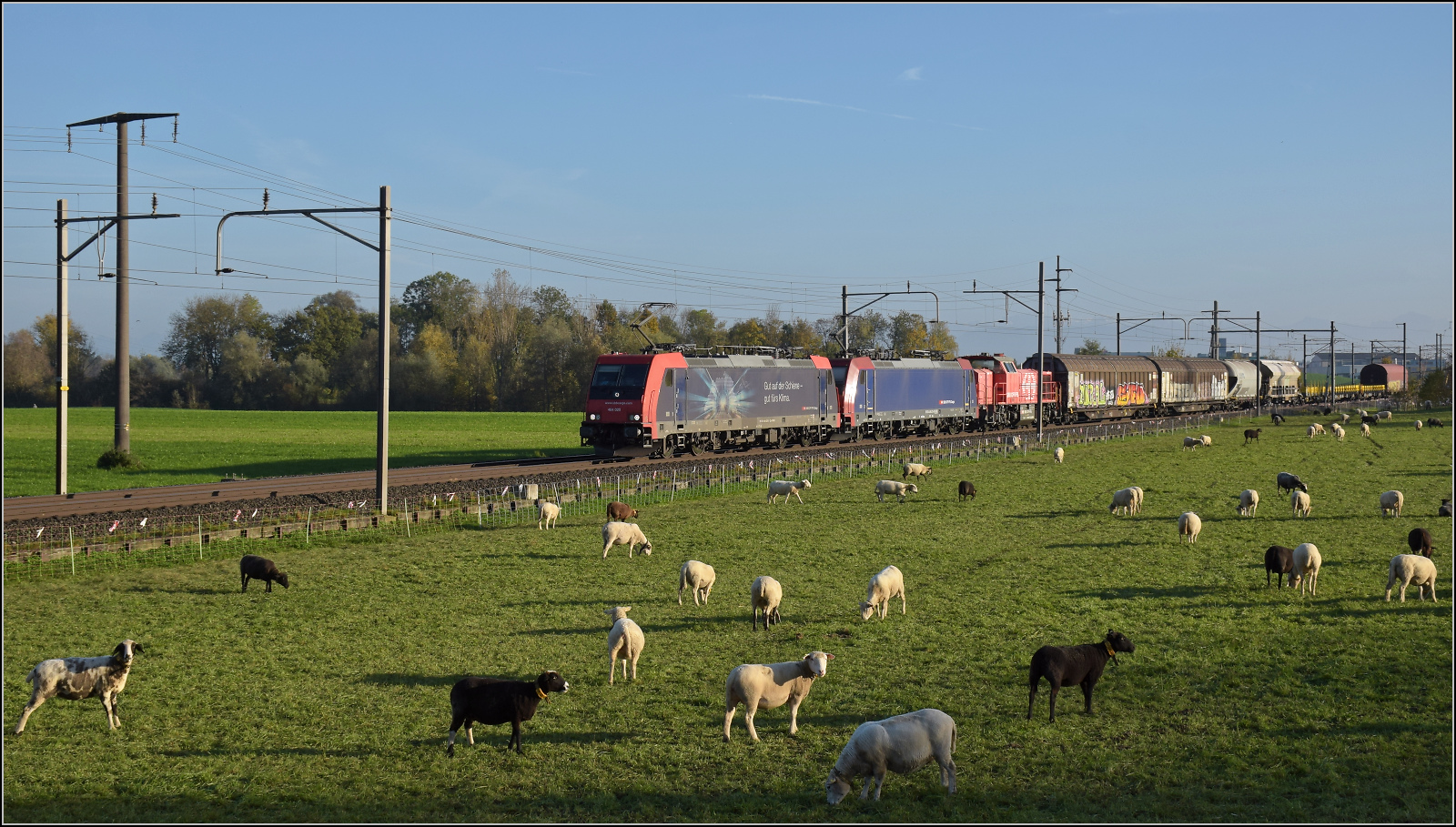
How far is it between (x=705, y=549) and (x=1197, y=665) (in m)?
12.5

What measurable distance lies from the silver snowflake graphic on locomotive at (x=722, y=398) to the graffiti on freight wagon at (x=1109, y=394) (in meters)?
38.0

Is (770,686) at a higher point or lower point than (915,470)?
lower

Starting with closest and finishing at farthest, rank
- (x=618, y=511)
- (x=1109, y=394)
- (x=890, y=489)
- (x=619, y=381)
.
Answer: (x=618, y=511)
(x=890, y=489)
(x=619, y=381)
(x=1109, y=394)

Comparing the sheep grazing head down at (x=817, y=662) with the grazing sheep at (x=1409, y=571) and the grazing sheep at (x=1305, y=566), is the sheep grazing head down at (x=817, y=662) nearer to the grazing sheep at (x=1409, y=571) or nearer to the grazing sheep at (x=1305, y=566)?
the grazing sheep at (x=1305, y=566)

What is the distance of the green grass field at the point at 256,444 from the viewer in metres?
43.6

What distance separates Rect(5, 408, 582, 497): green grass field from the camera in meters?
43.6

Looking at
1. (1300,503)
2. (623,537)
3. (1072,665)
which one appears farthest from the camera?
(1300,503)

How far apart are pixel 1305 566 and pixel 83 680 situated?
19.8 meters

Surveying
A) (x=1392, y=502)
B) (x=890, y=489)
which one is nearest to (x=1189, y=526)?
(x=1392, y=502)

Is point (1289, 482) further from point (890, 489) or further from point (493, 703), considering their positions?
point (493, 703)

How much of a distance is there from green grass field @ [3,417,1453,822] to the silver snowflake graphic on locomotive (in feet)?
69.0

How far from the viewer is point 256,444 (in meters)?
64.8

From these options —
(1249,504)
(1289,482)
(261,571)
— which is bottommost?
(261,571)

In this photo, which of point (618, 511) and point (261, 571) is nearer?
point (261, 571)
